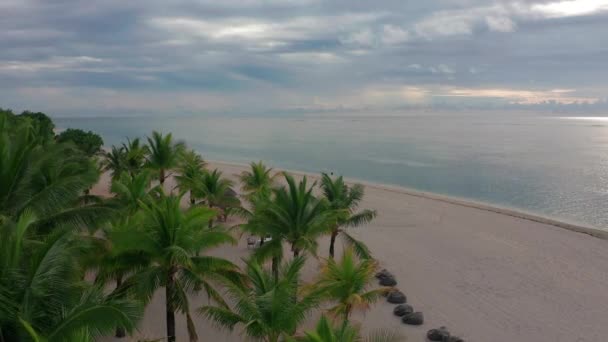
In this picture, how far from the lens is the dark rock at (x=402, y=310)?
56.6 ft

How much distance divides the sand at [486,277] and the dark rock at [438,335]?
0.99 feet

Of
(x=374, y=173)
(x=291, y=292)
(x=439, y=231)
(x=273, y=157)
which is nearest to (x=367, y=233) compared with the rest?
(x=439, y=231)

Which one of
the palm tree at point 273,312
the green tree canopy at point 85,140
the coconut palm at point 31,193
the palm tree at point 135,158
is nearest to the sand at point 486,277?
the palm tree at point 273,312

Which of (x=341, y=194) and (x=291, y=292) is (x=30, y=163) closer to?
(x=291, y=292)

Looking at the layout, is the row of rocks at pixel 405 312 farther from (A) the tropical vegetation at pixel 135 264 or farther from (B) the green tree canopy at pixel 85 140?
(B) the green tree canopy at pixel 85 140

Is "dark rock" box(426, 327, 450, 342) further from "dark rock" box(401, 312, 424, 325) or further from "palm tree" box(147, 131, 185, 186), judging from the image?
"palm tree" box(147, 131, 185, 186)

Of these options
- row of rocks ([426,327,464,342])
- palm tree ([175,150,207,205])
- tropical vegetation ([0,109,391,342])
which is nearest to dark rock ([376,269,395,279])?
tropical vegetation ([0,109,391,342])

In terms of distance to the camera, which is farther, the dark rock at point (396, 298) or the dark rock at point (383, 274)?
the dark rock at point (383, 274)

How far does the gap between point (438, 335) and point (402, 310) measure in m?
2.00

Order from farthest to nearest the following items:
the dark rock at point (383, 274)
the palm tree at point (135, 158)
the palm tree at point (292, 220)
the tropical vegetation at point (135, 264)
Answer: the palm tree at point (135, 158) < the dark rock at point (383, 274) < the palm tree at point (292, 220) < the tropical vegetation at point (135, 264)

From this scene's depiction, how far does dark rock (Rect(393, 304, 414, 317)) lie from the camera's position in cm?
1727

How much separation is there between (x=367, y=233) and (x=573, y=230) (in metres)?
15.1

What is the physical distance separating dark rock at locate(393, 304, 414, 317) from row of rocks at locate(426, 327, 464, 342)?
1.54 meters

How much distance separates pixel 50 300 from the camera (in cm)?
830
